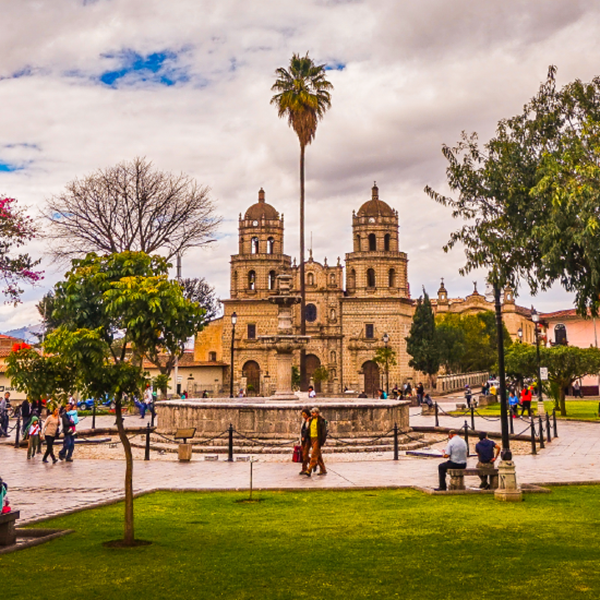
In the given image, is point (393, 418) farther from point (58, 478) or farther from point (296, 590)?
point (296, 590)

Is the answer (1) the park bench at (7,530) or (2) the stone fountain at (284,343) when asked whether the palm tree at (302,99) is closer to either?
(2) the stone fountain at (284,343)

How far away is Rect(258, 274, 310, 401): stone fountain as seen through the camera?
1929 centimetres

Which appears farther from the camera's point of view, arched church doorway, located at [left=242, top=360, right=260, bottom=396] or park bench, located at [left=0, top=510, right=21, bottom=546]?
arched church doorway, located at [left=242, top=360, right=260, bottom=396]

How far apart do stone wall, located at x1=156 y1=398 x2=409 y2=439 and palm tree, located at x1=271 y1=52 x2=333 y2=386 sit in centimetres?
1290

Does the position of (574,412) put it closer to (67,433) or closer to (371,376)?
(67,433)

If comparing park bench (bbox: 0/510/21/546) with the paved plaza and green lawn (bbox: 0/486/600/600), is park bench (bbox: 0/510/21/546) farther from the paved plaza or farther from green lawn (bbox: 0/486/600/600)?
the paved plaza

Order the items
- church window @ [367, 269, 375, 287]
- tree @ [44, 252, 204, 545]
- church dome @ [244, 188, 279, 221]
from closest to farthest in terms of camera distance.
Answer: tree @ [44, 252, 204, 545], church window @ [367, 269, 375, 287], church dome @ [244, 188, 279, 221]

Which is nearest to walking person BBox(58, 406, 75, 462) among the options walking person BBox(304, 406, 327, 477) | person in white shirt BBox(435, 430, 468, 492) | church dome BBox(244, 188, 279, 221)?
walking person BBox(304, 406, 327, 477)

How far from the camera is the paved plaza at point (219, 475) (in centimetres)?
1029

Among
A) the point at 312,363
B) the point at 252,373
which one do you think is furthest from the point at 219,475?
the point at 252,373

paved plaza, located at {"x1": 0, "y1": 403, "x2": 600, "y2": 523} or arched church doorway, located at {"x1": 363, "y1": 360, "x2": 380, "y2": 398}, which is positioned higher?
arched church doorway, located at {"x1": 363, "y1": 360, "x2": 380, "y2": 398}

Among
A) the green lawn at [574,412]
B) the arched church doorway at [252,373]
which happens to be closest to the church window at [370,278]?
the arched church doorway at [252,373]

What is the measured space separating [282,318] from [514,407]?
9373mm

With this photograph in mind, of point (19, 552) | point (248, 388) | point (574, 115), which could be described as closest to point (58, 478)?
point (19, 552)
